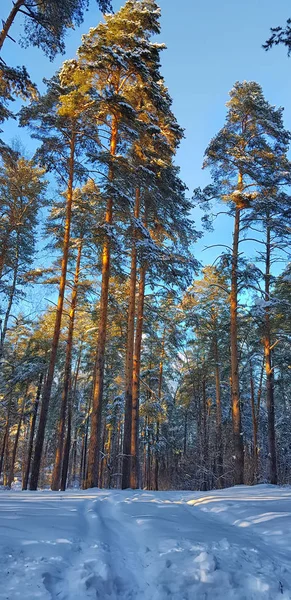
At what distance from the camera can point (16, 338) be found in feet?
81.4

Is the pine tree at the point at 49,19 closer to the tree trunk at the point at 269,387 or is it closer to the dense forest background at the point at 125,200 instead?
the dense forest background at the point at 125,200

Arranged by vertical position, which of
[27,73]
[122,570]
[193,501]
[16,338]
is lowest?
[193,501]

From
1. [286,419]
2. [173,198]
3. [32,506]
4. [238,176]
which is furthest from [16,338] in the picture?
[286,419]

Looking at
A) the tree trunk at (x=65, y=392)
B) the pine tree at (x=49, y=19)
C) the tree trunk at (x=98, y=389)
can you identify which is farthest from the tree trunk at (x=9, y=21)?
the tree trunk at (x=65, y=392)

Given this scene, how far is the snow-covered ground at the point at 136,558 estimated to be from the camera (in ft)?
8.32

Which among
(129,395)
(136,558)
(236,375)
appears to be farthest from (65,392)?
(136,558)

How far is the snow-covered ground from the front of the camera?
2537 mm

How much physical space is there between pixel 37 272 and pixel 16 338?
39.8 feet

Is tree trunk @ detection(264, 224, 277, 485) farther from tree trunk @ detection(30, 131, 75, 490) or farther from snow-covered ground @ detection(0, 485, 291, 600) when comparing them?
snow-covered ground @ detection(0, 485, 291, 600)

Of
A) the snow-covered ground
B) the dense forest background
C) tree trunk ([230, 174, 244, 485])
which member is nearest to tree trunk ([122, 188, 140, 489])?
the dense forest background

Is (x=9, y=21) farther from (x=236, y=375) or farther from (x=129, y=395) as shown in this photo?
(x=236, y=375)

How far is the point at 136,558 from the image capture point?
3.14m

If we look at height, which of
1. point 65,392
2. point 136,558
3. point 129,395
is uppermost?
point 65,392

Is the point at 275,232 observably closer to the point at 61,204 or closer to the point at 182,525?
the point at 61,204
